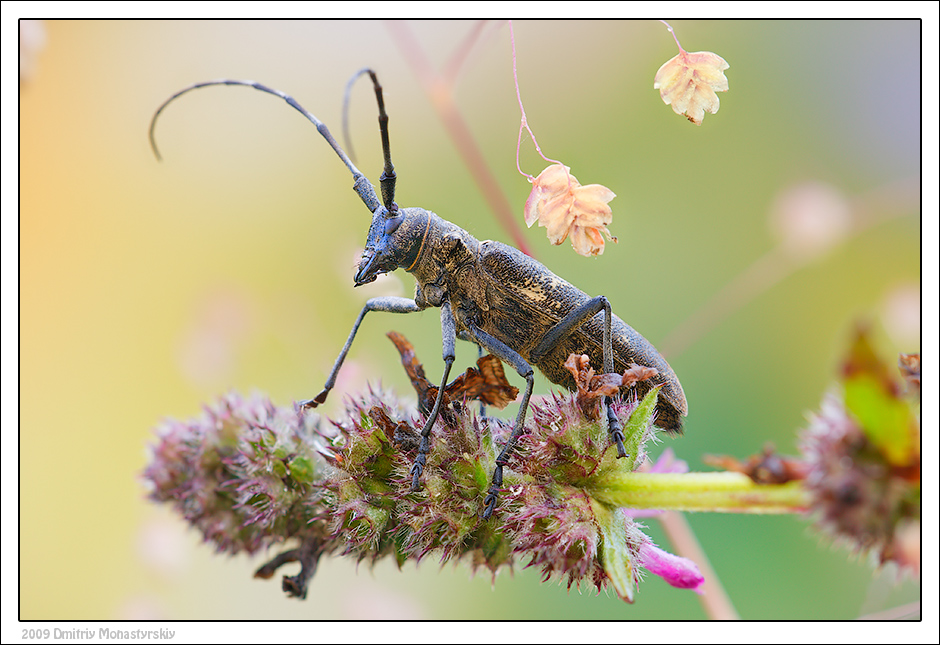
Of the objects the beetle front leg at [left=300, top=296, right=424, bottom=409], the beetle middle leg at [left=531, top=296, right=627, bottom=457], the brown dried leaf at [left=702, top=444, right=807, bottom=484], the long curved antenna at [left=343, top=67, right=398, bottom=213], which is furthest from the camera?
the beetle front leg at [left=300, top=296, right=424, bottom=409]

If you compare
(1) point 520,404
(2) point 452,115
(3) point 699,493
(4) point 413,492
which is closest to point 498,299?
(1) point 520,404

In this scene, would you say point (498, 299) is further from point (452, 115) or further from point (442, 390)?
point (452, 115)

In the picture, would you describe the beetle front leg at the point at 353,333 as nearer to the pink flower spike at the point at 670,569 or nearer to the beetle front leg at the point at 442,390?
the beetle front leg at the point at 442,390

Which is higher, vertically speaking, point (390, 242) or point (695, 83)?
point (695, 83)

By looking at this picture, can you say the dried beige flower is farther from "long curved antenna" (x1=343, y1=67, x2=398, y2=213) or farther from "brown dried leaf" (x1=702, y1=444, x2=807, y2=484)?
"brown dried leaf" (x1=702, y1=444, x2=807, y2=484)

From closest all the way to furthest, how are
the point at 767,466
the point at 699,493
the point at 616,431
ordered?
1. the point at 767,466
2. the point at 699,493
3. the point at 616,431

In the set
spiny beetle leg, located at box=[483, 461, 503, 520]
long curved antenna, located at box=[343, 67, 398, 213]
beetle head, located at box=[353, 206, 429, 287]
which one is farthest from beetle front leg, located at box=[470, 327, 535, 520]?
long curved antenna, located at box=[343, 67, 398, 213]

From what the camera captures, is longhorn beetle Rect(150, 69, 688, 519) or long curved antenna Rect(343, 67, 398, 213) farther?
longhorn beetle Rect(150, 69, 688, 519)
